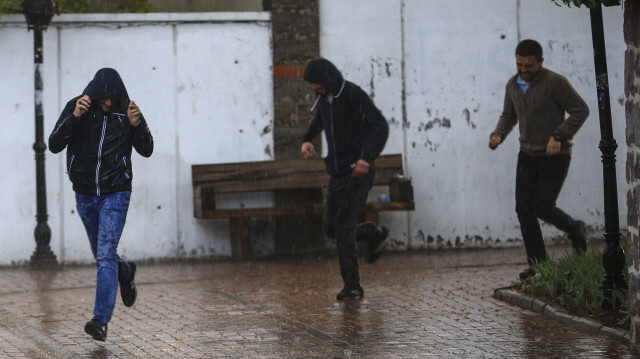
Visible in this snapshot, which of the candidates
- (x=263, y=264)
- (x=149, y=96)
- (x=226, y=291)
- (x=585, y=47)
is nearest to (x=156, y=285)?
(x=226, y=291)

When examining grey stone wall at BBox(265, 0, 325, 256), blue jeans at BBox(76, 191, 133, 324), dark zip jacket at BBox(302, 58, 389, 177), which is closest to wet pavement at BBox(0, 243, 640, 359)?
blue jeans at BBox(76, 191, 133, 324)

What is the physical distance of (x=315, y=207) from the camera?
12.8 meters

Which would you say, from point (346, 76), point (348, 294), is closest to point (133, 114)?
point (348, 294)

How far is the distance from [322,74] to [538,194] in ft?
6.31

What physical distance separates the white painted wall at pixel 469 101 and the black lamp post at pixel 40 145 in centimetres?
347

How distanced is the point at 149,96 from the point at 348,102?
4040 millimetres

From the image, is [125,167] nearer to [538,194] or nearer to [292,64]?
[538,194]

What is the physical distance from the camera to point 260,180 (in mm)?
13062

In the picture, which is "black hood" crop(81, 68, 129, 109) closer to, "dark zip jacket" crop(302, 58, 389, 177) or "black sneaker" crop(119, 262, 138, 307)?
"black sneaker" crop(119, 262, 138, 307)

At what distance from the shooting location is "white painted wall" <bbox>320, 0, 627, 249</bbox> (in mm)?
13430

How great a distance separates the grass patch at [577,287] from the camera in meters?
7.96

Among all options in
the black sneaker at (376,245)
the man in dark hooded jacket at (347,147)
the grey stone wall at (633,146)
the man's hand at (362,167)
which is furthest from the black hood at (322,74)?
the grey stone wall at (633,146)

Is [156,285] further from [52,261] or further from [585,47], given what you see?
[585,47]

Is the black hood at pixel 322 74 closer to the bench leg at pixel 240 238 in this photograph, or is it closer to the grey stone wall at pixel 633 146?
the grey stone wall at pixel 633 146
